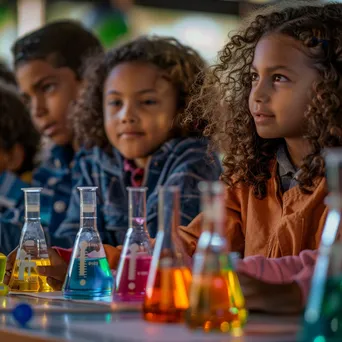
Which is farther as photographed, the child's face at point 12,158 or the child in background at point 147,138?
the child's face at point 12,158

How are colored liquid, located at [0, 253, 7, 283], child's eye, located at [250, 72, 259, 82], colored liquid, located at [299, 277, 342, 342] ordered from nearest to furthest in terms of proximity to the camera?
colored liquid, located at [299, 277, 342, 342] < colored liquid, located at [0, 253, 7, 283] < child's eye, located at [250, 72, 259, 82]

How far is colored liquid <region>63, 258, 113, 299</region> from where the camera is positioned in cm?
160

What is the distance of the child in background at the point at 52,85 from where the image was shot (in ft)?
10.8

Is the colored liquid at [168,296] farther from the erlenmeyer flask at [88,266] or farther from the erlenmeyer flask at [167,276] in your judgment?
the erlenmeyer flask at [88,266]

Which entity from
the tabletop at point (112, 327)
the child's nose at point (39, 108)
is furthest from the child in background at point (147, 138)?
the tabletop at point (112, 327)

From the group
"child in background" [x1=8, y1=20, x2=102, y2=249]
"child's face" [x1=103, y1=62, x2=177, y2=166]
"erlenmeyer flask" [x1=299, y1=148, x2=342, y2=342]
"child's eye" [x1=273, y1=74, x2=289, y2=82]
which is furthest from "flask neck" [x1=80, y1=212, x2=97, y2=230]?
"child in background" [x1=8, y1=20, x2=102, y2=249]

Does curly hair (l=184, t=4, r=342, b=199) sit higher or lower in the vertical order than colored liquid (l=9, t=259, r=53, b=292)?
higher

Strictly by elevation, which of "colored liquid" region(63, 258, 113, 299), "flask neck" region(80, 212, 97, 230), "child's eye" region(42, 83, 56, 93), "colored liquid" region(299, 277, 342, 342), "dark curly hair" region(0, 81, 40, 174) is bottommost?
"colored liquid" region(299, 277, 342, 342)

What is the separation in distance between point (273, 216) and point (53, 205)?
1371 millimetres

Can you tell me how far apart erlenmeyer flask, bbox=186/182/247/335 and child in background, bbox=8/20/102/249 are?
203 cm

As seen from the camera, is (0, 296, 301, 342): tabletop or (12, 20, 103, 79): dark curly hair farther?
(12, 20, 103, 79): dark curly hair

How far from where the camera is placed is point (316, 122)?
1.82m

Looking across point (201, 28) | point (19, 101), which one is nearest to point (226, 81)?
point (19, 101)

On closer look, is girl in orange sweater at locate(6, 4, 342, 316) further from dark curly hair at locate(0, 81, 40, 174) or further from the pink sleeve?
dark curly hair at locate(0, 81, 40, 174)
